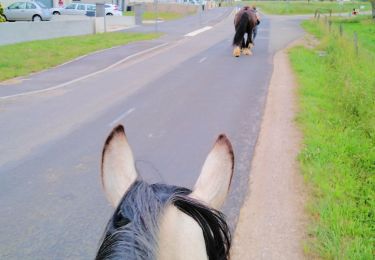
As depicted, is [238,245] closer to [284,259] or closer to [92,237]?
[284,259]

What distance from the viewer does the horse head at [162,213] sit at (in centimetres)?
145

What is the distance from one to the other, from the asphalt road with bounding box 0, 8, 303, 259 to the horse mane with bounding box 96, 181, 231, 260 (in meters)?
0.75

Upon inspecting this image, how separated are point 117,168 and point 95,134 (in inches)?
267

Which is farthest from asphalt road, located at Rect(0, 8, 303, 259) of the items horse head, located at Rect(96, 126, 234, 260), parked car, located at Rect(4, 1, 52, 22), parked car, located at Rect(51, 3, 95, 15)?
parked car, located at Rect(51, 3, 95, 15)

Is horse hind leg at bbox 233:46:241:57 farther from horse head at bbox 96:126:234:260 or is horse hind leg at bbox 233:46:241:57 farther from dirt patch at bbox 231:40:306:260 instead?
horse head at bbox 96:126:234:260

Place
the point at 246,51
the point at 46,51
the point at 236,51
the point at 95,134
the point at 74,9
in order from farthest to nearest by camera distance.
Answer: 1. the point at 74,9
2. the point at 46,51
3. the point at 246,51
4. the point at 236,51
5. the point at 95,134

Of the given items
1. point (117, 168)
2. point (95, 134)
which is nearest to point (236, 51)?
point (95, 134)

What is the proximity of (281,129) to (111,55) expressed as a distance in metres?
13.0

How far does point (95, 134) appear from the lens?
8.70 meters

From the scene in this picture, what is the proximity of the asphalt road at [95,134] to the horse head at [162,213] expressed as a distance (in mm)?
462

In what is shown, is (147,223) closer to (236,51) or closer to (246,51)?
(236,51)

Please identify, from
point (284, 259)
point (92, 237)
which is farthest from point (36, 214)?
point (284, 259)

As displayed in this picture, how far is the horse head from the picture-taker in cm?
145

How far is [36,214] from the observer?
5445 mm
